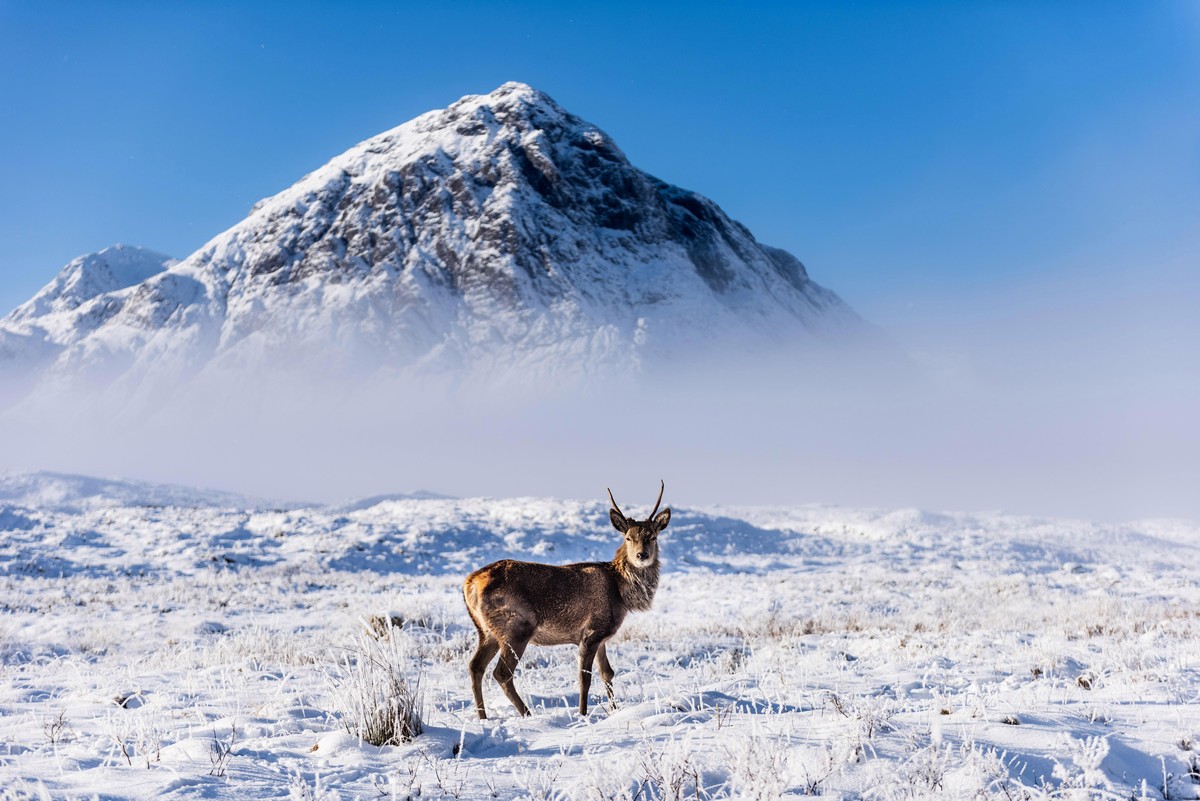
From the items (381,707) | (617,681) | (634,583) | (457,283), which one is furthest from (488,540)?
(457,283)

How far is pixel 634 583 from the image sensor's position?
259 inches

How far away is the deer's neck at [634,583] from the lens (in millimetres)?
6570

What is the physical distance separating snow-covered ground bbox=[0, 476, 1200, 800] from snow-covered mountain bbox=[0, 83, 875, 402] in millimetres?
85999

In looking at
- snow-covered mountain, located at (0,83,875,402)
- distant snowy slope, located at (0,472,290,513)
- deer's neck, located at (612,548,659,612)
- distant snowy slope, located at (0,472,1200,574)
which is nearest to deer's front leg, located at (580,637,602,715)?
deer's neck, located at (612,548,659,612)

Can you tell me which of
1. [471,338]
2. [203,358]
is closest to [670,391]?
[471,338]

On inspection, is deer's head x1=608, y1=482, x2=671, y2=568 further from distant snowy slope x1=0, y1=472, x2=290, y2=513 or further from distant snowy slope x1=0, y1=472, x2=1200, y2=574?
distant snowy slope x1=0, y1=472, x2=290, y2=513

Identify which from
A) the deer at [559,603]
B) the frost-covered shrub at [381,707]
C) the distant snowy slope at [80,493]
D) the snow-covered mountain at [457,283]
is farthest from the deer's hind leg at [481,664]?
the snow-covered mountain at [457,283]

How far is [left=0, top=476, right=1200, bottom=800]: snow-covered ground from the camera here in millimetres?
3877

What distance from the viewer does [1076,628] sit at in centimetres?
1268

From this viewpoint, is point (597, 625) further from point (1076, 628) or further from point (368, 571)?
point (368, 571)

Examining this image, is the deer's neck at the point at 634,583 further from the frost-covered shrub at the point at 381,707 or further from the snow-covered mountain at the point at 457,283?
the snow-covered mountain at the point at 457,283

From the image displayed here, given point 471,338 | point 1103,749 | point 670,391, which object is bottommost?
point 1103,749

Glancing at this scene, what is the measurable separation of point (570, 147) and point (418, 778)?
5988 inches

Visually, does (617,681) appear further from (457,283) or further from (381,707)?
(457,283)
